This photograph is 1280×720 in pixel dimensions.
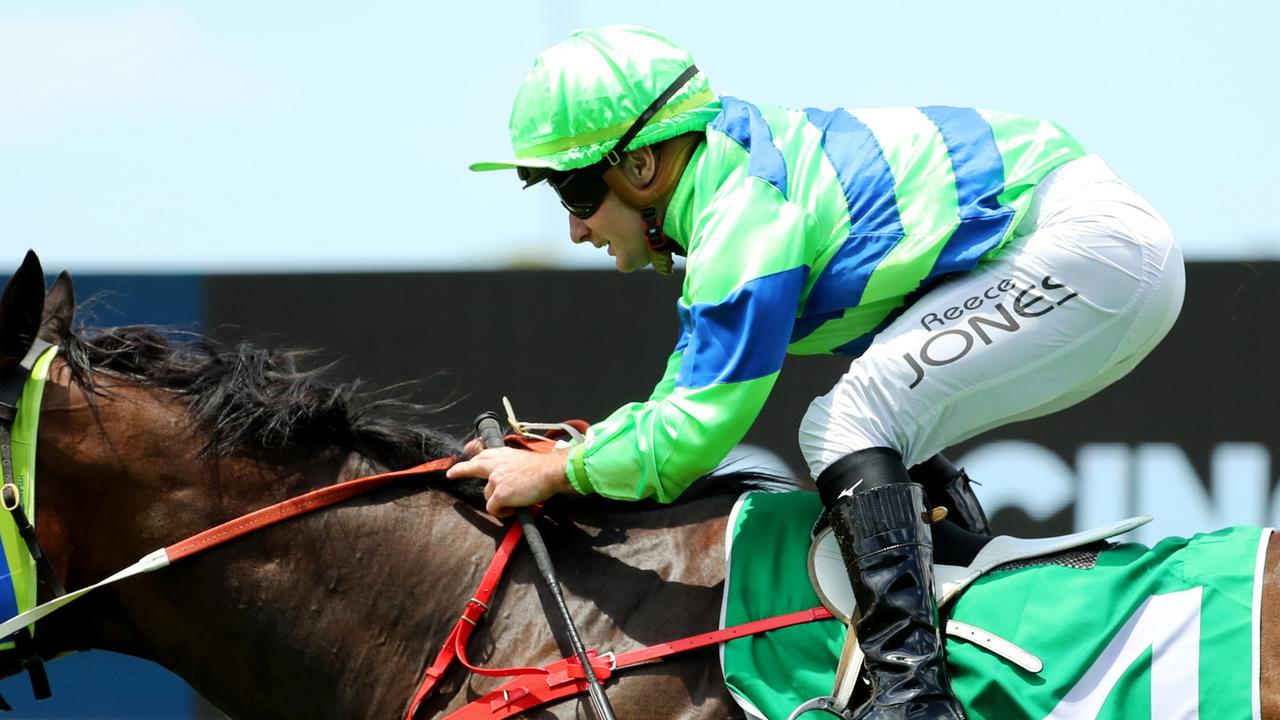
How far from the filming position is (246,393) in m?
2.51

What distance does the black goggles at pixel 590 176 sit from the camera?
2.39 m

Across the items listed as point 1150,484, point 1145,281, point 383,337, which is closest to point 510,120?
point 1145,281

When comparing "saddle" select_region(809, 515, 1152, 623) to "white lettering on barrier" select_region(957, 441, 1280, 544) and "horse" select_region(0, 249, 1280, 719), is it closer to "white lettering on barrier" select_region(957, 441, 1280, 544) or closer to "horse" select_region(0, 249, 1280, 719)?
"horse" select_region(0, 249, 1280, 719)

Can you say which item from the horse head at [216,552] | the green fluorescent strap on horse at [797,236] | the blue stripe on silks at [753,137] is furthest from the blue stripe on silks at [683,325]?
the horse head at [216,552]

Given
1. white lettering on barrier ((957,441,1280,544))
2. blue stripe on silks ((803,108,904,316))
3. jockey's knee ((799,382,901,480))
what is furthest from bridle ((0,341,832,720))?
white lettering on barrier ((957,441,1280,544))

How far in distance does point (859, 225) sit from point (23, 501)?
153cm

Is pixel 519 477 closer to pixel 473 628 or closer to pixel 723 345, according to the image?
pixel 473 628

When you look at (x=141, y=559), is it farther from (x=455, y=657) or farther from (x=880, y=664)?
(x=880, y=664)

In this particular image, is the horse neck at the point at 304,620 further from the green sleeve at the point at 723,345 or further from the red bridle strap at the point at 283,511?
the green sleeve at the point at 723,345

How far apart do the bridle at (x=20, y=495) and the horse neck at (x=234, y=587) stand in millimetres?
36

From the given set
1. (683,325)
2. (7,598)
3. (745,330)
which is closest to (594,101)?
(683,325)

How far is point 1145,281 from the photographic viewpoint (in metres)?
2.27

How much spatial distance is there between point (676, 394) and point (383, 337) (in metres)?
2.98

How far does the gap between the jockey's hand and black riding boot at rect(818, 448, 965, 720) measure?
0.49m
